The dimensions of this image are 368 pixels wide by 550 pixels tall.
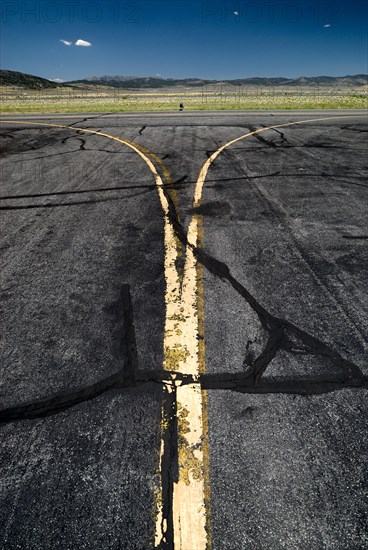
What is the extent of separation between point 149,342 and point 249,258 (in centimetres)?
201

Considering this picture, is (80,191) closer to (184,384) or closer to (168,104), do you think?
(184,384)

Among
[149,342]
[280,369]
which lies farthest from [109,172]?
[280,369]

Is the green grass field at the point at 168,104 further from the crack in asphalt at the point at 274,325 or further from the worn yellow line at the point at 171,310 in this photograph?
the crack in asphalt at the point at 274,325

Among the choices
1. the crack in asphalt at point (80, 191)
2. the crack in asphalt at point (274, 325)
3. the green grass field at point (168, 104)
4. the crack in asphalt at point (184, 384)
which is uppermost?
the green grass field at point (168, 104)

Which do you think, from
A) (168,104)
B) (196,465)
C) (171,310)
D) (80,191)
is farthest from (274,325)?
(168,104)

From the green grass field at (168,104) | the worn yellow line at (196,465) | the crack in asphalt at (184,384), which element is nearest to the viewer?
the worn yellow line at (196,465)

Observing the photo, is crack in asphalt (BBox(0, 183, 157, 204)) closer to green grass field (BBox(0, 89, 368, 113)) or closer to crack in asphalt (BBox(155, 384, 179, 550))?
crack in asphalt (BBox(155, 384, 179, 550))

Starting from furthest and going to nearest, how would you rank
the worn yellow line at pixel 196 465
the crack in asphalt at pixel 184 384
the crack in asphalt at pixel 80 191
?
the crack in asphalt at pixel 80 191 < the crack in asphalt at pixel 184 384 < the worn yellow line at pixel 196 465

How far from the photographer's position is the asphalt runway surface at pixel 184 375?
1.89 metres

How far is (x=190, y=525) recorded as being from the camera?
1.84 meters

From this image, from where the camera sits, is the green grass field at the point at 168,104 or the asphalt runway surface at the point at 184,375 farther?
the green grass field at the point at 168,104

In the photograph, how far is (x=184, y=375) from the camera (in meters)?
2.71

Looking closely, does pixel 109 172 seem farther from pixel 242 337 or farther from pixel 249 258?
pixel 242 337

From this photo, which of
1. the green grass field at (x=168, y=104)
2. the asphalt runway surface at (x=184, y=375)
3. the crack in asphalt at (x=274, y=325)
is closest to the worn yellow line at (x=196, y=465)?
the asphalt runway surface at (x=184, y=375)
